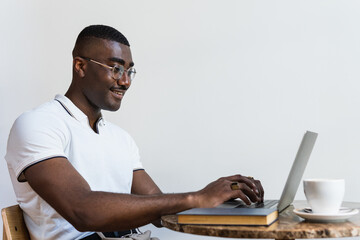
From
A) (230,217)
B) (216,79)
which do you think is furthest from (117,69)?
(230,217)

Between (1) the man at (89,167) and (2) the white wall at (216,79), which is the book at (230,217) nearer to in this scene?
(1) the man at (89,167)

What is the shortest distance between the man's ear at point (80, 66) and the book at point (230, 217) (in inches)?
32.7

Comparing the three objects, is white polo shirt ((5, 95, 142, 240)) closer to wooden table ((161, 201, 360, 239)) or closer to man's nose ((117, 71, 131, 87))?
man's nose ((117, 71, 131, 87))

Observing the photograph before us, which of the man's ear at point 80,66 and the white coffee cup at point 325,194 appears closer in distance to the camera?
the white coffee cup at point 325,194

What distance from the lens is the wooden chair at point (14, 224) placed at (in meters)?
1.41

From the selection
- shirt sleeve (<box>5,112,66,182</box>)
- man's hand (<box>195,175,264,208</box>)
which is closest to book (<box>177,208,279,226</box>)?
man's hand (<box>195,175,264,208</box>)

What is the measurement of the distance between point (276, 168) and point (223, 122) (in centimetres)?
30

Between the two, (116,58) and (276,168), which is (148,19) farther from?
(276,168)

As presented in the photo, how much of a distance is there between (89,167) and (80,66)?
0.38 m

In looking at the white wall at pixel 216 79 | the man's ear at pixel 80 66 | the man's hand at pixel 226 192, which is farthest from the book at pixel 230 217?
the white wall at pixel 216 79

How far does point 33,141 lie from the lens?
141 cm

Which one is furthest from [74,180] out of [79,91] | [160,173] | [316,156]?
[316,156]

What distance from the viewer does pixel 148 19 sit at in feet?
7.51

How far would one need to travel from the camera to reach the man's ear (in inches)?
69.2
